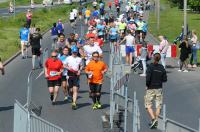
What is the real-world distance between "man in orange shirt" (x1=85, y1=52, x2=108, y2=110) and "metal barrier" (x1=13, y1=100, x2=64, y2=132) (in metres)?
6.96

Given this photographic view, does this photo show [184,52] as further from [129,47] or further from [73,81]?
[73,81]

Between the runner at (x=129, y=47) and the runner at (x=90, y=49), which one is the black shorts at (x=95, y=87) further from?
the runner at (x=129, y=47)

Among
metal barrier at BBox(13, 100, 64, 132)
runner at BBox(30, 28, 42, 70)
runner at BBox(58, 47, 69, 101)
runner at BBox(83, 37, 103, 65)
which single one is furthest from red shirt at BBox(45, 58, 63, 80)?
runner at BBox(30, 28, 42, 70)

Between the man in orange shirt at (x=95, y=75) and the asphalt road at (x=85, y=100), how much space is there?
0.35 metres

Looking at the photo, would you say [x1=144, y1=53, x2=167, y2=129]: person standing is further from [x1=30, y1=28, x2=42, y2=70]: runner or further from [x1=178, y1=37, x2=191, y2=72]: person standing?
[x1=30, y1=28, x2=42, y2=70]: runner

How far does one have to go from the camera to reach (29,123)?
10.7 m

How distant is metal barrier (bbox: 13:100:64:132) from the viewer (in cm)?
990

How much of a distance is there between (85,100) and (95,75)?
221 centimetres

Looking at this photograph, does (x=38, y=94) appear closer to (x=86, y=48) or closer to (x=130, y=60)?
(x=86, y=48)

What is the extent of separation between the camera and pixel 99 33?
36.5 m

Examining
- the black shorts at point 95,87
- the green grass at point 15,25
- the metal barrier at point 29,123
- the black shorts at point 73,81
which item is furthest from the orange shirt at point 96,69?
the green grass at point 15,25

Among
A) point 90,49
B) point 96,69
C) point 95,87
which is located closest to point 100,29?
point 90,49

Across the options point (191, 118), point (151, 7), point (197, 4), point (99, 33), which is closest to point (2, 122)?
point (191, 118)

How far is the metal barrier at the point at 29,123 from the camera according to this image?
9898 millimetres
